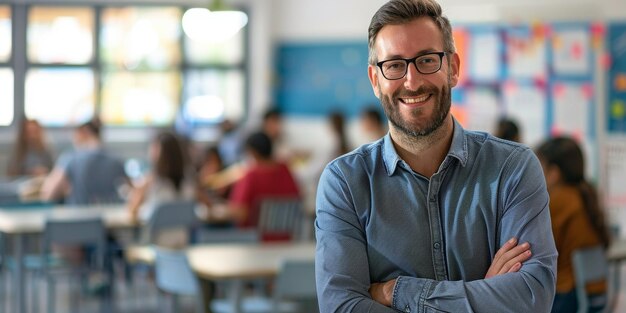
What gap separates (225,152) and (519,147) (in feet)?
29.5

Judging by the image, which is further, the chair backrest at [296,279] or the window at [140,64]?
the window at [140,64]

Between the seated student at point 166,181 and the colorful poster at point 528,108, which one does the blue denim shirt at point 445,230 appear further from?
the colorful poster at point 528,108

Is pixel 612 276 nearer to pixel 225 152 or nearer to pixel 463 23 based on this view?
pixel 463 23

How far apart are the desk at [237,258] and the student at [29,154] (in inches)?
165

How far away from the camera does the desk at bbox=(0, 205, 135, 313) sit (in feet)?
21.3

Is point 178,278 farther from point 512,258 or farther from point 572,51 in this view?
point 572,51

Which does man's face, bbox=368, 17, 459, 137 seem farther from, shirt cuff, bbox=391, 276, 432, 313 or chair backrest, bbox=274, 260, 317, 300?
chair backrest, bbox=274, 260, 317, 300

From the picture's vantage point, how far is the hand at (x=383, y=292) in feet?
7.47

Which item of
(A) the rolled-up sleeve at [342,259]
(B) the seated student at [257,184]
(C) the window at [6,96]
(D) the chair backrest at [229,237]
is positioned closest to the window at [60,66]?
(C) the window at [6,96]

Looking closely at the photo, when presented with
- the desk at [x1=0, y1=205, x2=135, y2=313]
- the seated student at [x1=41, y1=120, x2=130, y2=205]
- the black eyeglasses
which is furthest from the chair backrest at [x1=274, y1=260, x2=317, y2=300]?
the seated student at [x1=41, y1=120, x2=130, y2=205]

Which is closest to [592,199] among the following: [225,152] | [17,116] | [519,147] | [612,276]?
[612,276]

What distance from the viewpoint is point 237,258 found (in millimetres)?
5246

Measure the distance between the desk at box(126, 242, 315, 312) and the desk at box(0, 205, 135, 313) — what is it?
0.81 m

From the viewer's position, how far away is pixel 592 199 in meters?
4.89
